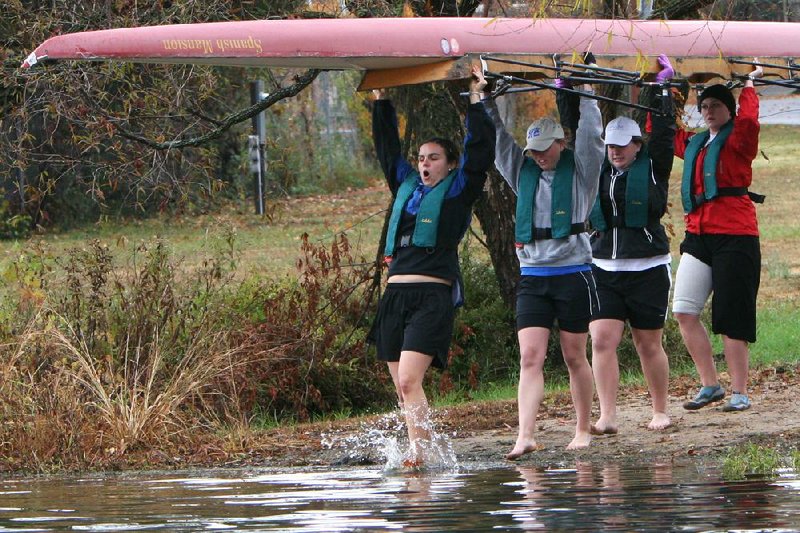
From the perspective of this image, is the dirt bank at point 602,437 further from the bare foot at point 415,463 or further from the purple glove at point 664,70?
the purple glove at point 664,70

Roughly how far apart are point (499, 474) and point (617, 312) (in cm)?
129

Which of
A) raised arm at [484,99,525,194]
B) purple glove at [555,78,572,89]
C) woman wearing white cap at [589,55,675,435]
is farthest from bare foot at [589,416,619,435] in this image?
purple glove at [555,78,572,89]

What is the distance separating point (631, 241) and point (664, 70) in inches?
37.4

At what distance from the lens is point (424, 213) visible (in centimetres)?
809

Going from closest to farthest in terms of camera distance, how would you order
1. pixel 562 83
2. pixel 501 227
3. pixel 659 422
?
1. pixel 562 83
2. pixel 659 422
3. pixel 501 227

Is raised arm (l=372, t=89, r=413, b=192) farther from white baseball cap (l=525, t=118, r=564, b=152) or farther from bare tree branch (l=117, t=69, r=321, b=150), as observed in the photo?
bare tree branch (l=117, t=69, r=321, b=150)

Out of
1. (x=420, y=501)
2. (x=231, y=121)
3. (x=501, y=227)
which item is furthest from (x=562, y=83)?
(x=501, y=227)

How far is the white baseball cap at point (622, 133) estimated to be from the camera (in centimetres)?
858

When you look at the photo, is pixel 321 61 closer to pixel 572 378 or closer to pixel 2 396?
pixel 572 378

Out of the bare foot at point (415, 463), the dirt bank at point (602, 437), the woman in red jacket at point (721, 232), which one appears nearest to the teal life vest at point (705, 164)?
the woman in red jacket at point (721, 232)

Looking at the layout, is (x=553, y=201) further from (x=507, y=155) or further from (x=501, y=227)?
(x=501, y=227)

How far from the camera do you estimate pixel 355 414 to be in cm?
1214

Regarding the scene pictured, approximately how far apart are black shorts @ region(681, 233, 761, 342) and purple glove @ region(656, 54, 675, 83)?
1099 mm

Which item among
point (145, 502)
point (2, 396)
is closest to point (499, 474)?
point (145, 502)
